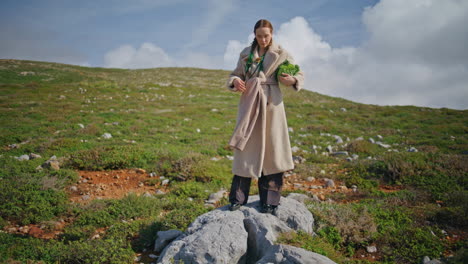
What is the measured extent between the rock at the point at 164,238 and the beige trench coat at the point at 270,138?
136cm

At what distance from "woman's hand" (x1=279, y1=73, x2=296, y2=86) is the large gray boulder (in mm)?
1984

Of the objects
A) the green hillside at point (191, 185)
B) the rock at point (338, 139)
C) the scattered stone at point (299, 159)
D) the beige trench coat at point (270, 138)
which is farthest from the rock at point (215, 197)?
the rock at point (338, 139)

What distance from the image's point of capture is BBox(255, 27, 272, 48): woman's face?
Answer: 169 inches

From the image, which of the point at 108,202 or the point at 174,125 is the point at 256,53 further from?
the point at 174,125

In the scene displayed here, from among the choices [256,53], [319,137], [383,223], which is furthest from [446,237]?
[319,137]

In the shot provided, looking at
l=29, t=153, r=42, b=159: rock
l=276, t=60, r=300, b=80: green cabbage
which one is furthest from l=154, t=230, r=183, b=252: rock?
l=29, t=153, r=42, b=159: rock

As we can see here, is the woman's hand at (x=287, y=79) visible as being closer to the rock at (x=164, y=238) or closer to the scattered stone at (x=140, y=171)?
the rock at (x=164, y=238)

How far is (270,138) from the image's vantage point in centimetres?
432

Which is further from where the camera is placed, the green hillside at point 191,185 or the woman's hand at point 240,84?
the green hillside at point 191,185

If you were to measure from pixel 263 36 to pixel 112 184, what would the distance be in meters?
5.43

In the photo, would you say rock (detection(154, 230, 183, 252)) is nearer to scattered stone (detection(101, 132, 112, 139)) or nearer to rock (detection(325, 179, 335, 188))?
rock (detection(325, 179, 335, 188))

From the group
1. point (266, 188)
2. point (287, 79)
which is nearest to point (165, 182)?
point (266, 188)

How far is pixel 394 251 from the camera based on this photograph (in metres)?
4.36

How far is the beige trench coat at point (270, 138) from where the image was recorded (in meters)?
4.27
